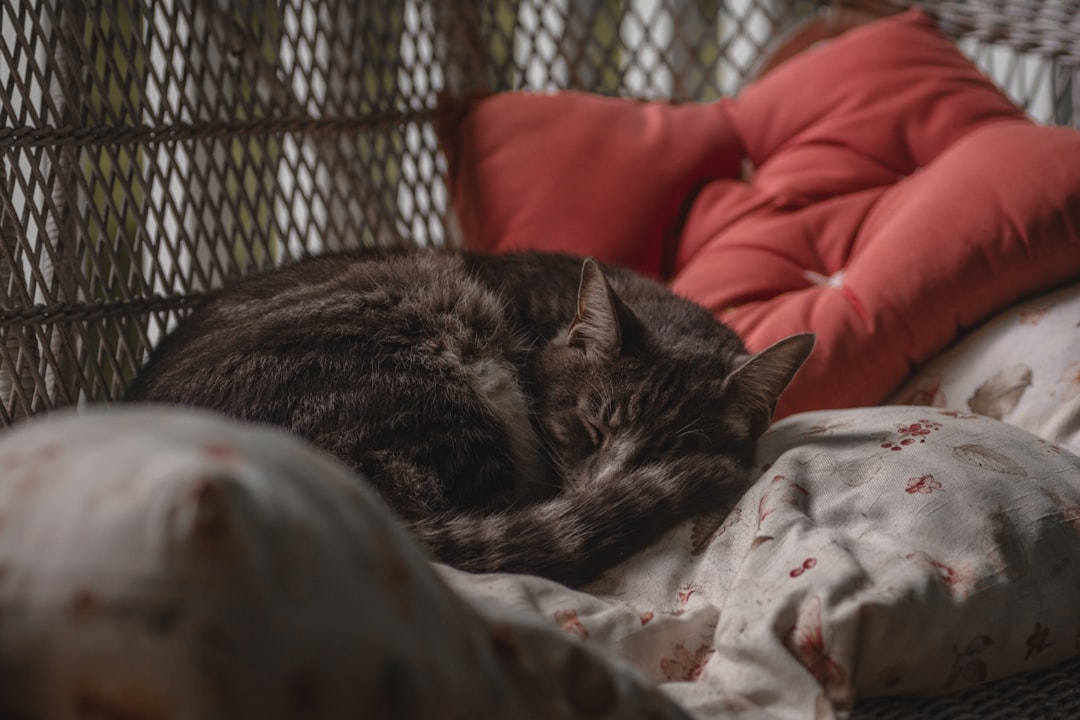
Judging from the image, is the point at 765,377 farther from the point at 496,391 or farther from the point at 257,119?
the point at 257,119

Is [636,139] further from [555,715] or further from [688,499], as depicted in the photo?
[555,715]

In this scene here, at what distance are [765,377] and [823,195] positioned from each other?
0.78 metres

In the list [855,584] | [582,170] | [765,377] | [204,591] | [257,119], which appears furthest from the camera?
[582,170]

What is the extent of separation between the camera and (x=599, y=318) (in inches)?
61.7

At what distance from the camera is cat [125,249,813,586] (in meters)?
1.27

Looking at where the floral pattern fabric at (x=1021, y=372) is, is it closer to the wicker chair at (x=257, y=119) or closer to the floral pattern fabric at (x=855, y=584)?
the floral pattern fabric at (x=855, y=584)

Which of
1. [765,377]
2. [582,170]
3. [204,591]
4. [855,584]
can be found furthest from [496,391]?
[204,591]

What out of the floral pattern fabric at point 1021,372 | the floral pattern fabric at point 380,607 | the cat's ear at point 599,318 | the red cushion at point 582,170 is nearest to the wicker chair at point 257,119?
the floral pattern fabric at point 380,607

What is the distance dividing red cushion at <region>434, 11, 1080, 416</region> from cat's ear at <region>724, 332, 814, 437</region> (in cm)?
20

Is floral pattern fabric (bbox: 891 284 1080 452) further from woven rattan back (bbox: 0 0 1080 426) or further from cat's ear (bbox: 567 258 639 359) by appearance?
woven rattan back (bbox: 0 0 1080 426)

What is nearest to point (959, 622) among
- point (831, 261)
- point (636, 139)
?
point (831, 261)

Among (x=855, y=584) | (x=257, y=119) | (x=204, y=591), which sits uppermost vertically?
(x=257, y=119)

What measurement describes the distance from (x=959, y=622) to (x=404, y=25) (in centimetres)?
202

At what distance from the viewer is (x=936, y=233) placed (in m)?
1.71
